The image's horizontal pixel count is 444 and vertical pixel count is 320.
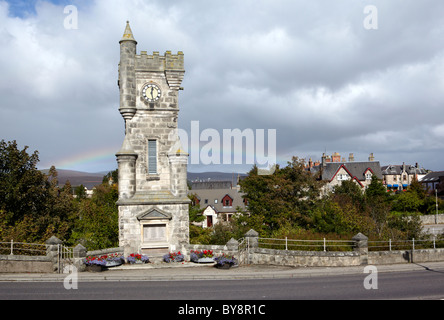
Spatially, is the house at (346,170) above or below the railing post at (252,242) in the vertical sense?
above

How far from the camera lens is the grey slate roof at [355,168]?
9388 cm

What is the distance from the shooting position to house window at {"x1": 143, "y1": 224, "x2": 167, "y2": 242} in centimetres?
2436

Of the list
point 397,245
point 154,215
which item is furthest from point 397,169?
point 154,215

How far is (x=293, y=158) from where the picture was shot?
4434 cm

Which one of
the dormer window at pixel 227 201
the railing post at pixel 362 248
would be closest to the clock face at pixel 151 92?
the railing post at pixel 362 248

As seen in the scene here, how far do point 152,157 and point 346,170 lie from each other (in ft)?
245

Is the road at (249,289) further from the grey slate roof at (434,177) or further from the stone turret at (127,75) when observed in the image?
the grey slate roof at (434,177)

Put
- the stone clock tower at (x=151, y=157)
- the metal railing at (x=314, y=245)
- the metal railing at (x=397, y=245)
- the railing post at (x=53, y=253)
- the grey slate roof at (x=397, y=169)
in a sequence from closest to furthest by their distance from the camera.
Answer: the railing post at (x=53, y=253)
the metal railing at (x=314, y=245)
the metal railing at (x=397, y=245)
the stone clock tower at (x=151, y=157)
the grey slate roof at (x=397, y=169)

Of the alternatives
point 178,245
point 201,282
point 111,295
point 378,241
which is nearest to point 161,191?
point 178,245

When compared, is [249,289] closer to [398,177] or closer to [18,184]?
[18,184]

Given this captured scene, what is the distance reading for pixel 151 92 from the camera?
2548cm
